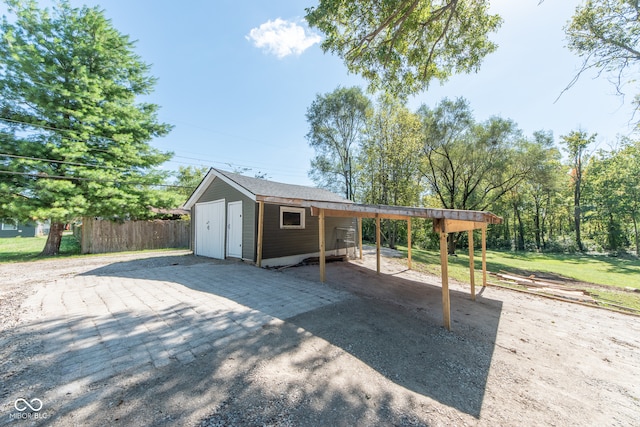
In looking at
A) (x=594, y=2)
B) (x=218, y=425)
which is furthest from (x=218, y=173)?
(x=594, y=2)

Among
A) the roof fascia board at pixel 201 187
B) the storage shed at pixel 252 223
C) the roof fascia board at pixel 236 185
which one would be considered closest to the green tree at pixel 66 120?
the roof fascia board at pixel 201 187

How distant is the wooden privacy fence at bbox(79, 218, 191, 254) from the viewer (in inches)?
439

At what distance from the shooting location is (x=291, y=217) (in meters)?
9.02

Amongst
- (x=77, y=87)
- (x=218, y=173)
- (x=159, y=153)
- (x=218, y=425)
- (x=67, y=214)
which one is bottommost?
(x=218, y=425)

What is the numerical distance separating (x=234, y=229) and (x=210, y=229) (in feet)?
5.48

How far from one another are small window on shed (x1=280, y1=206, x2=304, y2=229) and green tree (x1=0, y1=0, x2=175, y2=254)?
7568 millimetres

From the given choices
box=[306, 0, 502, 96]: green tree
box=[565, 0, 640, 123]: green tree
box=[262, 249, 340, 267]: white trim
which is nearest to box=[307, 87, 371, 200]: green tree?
box=[306, 0, 502, 96]: green tree

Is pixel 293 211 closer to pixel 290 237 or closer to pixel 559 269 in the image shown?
pixel 290 237

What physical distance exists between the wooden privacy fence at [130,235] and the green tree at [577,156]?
34348mm

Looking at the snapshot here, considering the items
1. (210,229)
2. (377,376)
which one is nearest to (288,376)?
(377,376)

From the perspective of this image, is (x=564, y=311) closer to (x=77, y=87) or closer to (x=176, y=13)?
(x=176, y=13)

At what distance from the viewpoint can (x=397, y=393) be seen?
87.3 inches

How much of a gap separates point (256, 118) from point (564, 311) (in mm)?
18206

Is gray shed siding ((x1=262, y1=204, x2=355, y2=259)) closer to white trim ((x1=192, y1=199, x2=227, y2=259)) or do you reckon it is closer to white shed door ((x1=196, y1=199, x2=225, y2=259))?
white trim ((x1=192, y1=199, x2=227, y2=259))
